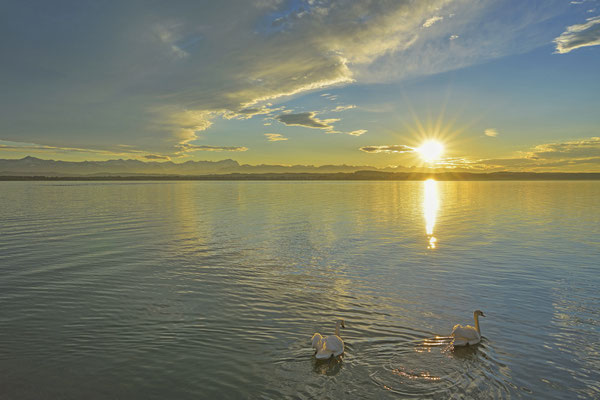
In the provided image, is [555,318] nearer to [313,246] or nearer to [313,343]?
[313,343]

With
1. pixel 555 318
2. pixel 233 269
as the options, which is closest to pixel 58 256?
pixel 233 269

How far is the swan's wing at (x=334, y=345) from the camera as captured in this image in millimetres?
11052

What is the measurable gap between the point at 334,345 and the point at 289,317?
11.8 feet

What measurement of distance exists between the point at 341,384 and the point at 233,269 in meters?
13.0

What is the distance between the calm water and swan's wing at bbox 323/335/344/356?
1.15 feet

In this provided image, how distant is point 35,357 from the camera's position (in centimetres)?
1105

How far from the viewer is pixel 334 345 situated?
438 inches

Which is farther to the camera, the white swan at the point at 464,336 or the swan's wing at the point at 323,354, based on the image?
the white swan at the point at 464,336

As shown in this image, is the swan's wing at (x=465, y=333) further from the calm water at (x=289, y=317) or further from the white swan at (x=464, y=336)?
the calm water at (x=289, y=317)

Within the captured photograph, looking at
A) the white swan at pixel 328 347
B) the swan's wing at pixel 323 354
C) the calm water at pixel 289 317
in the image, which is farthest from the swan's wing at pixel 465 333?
the swan's wing at pixel 323 354

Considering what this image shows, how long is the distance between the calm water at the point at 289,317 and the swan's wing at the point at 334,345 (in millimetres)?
351

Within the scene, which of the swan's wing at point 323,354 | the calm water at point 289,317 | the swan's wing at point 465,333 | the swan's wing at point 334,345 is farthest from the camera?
the swan's wing at point 465,333

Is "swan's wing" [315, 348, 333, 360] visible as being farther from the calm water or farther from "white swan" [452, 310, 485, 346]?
"white swan" [452, 310, 485, 346]

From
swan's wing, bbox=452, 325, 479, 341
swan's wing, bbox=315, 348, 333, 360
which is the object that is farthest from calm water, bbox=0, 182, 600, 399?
swan's wing, bbox=452, 325, 479, 341
